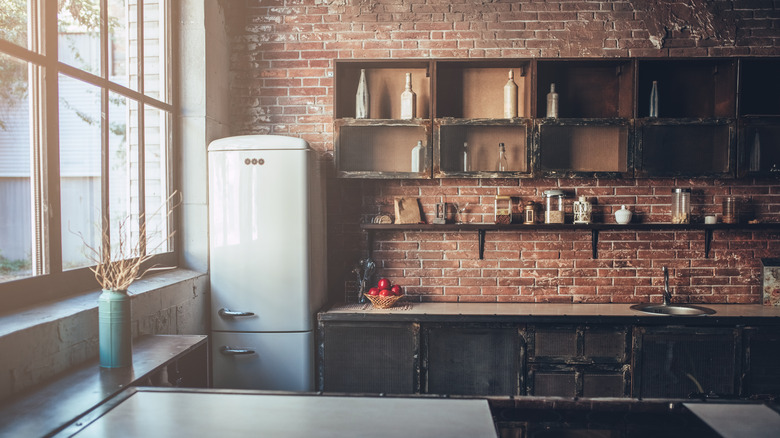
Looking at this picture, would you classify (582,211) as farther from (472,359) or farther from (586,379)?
(472,359)

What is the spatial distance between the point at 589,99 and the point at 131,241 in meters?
2.96

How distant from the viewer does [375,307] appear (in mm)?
3404

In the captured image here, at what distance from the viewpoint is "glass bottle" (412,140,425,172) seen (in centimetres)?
347

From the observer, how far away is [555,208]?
365 cm

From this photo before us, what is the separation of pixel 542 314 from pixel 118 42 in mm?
2728

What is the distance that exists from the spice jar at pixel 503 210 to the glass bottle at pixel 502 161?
19 cm

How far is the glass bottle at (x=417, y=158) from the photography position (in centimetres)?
347

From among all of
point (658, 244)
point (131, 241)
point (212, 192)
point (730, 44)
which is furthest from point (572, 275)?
point (131, 241)

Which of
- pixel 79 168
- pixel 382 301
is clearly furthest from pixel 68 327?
pixel 382 301

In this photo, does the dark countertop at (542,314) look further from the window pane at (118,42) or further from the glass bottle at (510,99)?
the window pane at (118,42)

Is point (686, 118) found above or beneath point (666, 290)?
above

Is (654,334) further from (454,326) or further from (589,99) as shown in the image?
(589,99)

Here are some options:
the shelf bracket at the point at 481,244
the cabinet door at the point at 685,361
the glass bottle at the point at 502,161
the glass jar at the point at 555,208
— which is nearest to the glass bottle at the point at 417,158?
→ the glass bottle at the point at 502,161

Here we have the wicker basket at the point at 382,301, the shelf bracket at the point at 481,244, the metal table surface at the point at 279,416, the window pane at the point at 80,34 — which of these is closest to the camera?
the metal table surface at the point at 279,416
